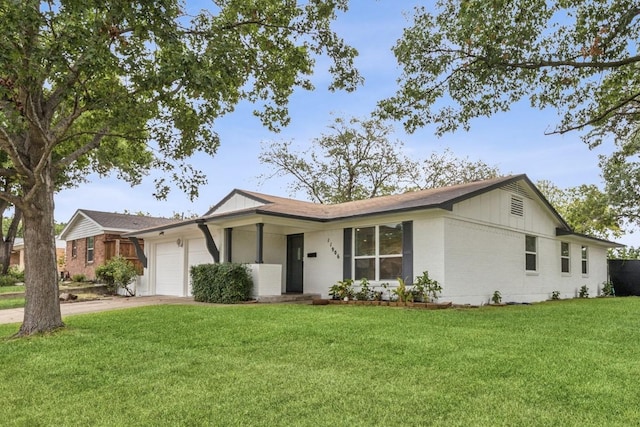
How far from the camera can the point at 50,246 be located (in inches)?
309

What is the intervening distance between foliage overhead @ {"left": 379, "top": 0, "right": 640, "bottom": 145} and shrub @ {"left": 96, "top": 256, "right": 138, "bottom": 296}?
1189cm

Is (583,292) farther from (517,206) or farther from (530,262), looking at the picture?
(517,206)

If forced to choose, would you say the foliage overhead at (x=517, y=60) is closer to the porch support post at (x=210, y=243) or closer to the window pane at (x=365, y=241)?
the window pane at (x=365, y=241)

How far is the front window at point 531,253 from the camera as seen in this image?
14.7 m

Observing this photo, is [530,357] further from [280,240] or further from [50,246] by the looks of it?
[280,240]

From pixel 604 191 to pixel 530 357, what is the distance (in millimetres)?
22275

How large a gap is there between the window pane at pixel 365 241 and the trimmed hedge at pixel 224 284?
3196mm

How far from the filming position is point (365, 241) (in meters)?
12.8

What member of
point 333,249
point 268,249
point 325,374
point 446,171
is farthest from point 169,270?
point 446,171

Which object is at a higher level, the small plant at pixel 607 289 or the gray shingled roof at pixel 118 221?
the gray shingled roof at pixel 118 221

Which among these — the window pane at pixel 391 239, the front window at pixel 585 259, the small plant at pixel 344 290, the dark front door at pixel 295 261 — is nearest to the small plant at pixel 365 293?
the small plant at pixel 344 290

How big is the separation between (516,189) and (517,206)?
1.74ft

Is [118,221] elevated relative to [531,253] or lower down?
elevated

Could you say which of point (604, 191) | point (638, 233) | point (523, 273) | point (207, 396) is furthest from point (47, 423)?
point (638, 233)
